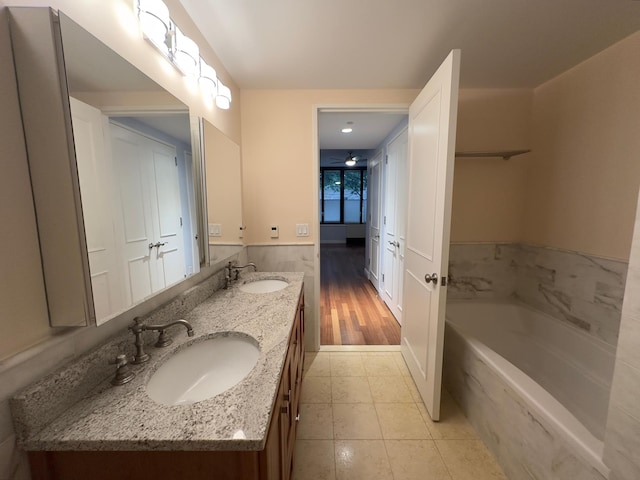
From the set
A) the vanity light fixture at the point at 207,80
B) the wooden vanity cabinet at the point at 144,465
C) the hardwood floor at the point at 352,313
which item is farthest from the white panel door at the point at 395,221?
the wooden vanity cabinet at the point at 144,465

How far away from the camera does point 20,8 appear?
582 millimetres

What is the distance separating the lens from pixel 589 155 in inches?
66.6

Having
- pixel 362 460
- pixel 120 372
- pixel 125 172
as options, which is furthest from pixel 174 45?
pixel 362 460

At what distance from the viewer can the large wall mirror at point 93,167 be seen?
619 mm

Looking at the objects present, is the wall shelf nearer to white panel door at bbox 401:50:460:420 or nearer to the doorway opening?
white panel door at bbox 401:50:460:420

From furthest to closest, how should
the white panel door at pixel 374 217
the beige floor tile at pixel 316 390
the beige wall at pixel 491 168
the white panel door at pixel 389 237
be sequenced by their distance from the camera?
the white panel door at pixel 374 217 → the white panel door at pixel 389 237 → the beige wall at pixel 491 168 → the beige floor tile at pixel 316 390

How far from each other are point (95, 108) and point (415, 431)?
2.15 meters

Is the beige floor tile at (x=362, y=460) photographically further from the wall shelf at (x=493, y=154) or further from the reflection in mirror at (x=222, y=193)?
the wall shelf at (x=493, y=154)

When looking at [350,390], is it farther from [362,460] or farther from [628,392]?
[628,392]

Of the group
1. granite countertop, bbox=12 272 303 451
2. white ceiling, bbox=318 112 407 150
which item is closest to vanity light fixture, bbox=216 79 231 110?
white ceiling, bbox=318 112 407 150

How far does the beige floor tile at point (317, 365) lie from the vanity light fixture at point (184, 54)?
2187mm

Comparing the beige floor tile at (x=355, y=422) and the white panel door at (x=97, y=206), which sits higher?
the white panel door at (x=97, y=206)

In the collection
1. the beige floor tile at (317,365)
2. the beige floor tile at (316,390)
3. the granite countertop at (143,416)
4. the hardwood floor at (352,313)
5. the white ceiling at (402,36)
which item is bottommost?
the beige floor tile at (316,390)

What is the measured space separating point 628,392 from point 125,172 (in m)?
1.80
